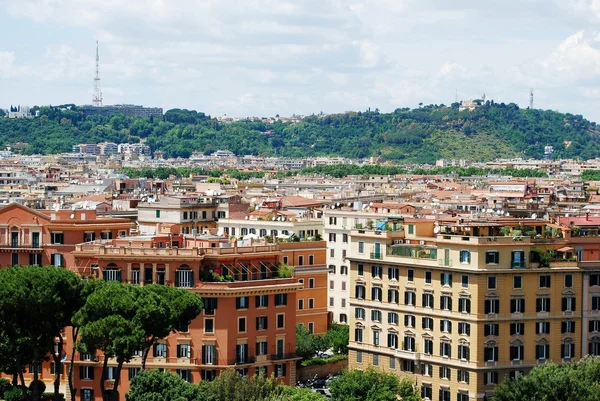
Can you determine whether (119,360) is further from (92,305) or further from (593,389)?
(593,389)

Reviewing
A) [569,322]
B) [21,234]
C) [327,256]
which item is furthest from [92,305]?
[327,256]

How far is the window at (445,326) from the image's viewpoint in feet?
200

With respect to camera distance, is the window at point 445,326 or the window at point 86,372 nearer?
the window at point 86,372

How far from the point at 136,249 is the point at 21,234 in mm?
7138

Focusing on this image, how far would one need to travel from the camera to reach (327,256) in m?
82.0

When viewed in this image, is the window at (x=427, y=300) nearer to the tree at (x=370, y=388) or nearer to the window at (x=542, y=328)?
the window at (x=542, y=328)

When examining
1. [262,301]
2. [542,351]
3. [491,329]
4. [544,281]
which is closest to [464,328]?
[491,329]

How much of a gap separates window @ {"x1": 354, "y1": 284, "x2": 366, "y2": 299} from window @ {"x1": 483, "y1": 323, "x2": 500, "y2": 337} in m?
7.31

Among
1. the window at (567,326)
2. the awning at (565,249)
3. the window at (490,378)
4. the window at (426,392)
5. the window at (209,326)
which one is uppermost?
the awning at (565,249)

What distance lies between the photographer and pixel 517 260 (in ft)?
199

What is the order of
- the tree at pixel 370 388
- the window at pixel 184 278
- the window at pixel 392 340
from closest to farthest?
the tree at pixel 370 388, the window at pixel 184 278, the window at pixel 392 340

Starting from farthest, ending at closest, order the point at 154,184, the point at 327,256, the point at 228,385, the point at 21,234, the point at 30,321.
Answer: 1. the point at 154,184
2. the point at 327,256
3. the point at 21,234
4. the point at 30,321
5. the point at 228,385

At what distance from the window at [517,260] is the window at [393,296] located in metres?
5.68

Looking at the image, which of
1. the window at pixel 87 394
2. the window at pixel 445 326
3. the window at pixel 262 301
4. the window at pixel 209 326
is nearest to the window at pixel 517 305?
the window at pixel 445 326
